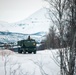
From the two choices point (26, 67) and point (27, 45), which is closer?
point (26, 67)

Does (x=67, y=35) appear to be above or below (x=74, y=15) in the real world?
below

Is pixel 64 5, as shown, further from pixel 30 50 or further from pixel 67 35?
pixel 30 50

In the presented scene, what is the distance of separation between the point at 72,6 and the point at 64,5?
57cm

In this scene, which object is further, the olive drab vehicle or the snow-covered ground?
the olive drab vehicle

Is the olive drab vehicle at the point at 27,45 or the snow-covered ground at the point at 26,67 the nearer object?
the snow-covered ground at the point at 26,67

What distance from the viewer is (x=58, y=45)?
796cm

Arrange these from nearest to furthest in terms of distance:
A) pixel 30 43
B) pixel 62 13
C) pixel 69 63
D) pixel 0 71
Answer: pixel 69 63 < pixel 62 13 < pixel 0 71 < pixel 30 43

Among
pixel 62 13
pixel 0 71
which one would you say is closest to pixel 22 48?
pixel 0 71

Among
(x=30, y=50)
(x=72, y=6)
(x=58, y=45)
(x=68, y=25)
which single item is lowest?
(x=30, y=50)

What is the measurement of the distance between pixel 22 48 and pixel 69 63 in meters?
30.4

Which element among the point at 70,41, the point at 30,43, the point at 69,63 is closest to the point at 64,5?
the point at 70,41

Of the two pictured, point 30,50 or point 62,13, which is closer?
point 62,13

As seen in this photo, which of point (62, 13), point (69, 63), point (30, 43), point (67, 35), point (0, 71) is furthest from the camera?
point (30, 43)

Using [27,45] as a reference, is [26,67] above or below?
A: below
